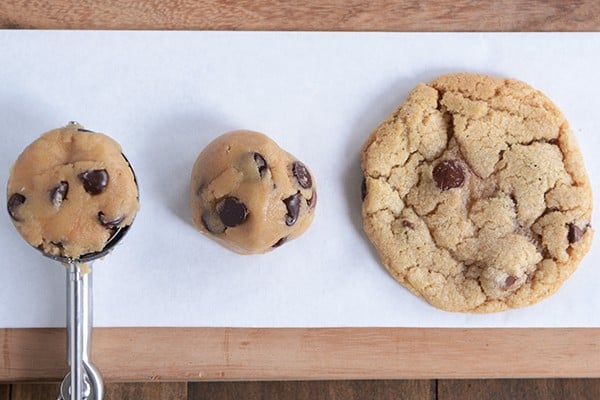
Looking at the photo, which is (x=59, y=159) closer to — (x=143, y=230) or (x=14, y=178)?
(x=14, y=178)

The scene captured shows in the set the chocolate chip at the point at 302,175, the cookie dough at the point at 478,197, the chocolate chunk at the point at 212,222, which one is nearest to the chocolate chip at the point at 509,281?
the cookie dough at the point at 478,197

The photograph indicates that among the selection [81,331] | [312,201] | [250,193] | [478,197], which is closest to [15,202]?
[81,331]

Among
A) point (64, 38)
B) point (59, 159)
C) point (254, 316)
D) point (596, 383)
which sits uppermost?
point (64, 38)

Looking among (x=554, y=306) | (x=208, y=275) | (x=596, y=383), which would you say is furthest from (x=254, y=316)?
(x=596, y=383)

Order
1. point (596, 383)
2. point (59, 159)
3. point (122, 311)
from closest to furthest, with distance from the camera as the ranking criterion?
point (59, 159), point (122, 311), point (596, 383)

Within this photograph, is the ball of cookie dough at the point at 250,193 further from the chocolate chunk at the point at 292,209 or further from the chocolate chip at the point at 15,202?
the chocolate chip at the point at 15,202

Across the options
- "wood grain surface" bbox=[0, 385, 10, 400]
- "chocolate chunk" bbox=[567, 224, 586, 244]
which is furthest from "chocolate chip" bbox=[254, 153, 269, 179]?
"wood grain surface" bbox=[0, 385, 10, 400]
